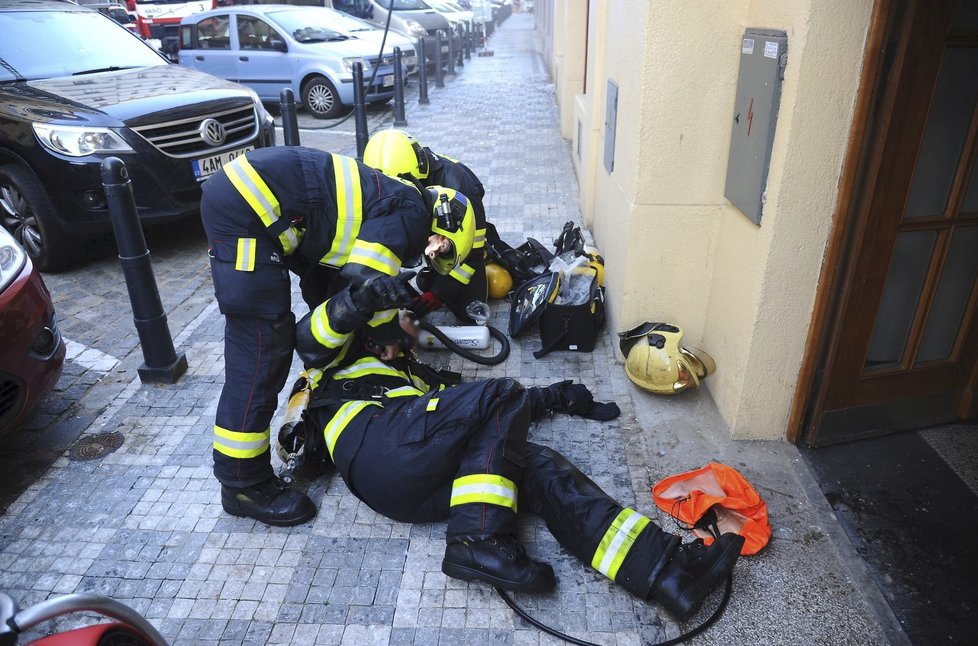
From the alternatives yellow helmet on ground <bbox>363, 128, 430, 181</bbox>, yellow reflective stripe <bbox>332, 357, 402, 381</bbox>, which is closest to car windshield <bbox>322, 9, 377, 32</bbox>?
yellow helmet on ground <bbox>363, 128, 430, 181</bbox>

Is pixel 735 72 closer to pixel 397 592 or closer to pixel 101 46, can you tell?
pixel 397 592

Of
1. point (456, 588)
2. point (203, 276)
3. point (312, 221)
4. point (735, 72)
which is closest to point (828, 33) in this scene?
point (735, 72)

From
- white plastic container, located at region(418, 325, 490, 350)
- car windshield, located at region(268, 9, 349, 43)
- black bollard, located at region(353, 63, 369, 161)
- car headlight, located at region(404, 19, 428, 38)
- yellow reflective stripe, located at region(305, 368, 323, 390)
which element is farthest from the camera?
car headlight, located at region(404, 19, 428, 38)

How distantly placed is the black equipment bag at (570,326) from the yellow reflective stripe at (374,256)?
1565mm

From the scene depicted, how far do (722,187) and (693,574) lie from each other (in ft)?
6.57

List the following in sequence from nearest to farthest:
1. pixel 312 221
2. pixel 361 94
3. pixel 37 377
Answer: pixel 312 221
pixel 37 377
pixel 361 94

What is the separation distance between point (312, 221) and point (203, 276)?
3211mm

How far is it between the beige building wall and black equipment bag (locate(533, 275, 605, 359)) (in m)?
0.15

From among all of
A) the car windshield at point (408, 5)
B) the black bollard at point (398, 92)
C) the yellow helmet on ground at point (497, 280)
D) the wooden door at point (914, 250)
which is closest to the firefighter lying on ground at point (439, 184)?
the yellow helmet on ground at point (497, 280)

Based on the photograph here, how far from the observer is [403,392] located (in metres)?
3.20

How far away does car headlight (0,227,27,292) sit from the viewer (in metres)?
3.33

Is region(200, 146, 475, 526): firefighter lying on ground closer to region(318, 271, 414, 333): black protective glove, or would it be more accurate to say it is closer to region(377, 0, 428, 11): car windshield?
region(318, 271, 414, 333): black protective glove

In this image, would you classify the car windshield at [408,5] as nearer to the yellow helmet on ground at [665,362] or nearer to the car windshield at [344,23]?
the car windshield at [344,23]

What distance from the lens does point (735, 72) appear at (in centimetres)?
339
